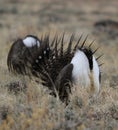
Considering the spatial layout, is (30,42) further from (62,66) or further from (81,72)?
(81,72)

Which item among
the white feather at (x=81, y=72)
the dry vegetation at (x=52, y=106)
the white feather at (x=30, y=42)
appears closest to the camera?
the dry vegetation at (x=52, y=106)

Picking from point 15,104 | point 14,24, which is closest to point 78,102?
point 15,104

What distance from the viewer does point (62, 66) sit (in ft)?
24.5

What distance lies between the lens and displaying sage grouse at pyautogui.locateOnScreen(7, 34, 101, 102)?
6.96 metres

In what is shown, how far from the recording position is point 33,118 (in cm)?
574

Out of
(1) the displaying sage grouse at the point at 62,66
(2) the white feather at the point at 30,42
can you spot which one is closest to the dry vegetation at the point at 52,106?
(1) the displaying sage grouse at the point at 62,66

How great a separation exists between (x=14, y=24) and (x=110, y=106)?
11125mm

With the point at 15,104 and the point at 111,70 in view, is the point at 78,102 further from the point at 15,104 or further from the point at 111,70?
the point at 111,70

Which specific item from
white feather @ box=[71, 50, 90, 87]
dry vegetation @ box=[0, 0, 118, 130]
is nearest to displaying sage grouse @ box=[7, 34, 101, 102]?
white feather @ box=[71, 50, 90, 87]

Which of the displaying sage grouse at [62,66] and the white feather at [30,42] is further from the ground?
the white feather at [30,42]

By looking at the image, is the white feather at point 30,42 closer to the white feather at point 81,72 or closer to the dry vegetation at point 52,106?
the dry vegetation at point 52,106

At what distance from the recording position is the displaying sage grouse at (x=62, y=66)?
696 centimetres

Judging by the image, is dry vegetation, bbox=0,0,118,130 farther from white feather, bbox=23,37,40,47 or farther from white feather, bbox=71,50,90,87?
white feather, bbox=23,37,40,47

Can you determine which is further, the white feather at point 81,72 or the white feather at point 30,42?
the white feather at point 30,42
